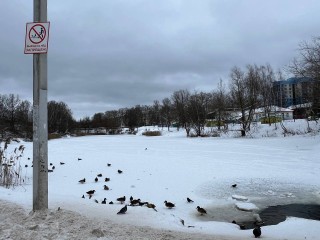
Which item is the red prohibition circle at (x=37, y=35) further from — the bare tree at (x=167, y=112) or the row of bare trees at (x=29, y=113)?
the bare tree at (x=167, y=112)

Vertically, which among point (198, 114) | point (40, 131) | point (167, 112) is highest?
point (167, 112)

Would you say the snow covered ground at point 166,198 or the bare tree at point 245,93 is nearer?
the snow covered ground at point 166,198

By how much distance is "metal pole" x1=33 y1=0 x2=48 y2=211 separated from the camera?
586cm

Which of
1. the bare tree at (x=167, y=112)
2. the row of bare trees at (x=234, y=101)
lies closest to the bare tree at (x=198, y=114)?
the row of bare trees at (x=234, y=101)

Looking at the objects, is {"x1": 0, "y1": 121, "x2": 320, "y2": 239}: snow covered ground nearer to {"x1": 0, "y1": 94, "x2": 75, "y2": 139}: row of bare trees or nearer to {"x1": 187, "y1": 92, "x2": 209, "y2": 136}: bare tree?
{"x1": 187, "y1": 92, "x2": 209, "y2": 136}: bare tree

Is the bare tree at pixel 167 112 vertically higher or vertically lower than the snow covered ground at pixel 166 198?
higher

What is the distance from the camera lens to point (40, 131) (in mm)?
5910

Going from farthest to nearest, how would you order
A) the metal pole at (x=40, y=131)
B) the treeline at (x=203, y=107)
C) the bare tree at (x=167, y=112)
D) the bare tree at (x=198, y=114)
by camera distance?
the bare tree at (x=167, y=112) < the bare tree at (x=198, y=114) < the treeline at (x=203, y=107) < the metal pole at (x=40, y=131)

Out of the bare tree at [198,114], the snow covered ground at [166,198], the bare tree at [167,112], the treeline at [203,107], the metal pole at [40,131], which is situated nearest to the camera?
the snow covered ground at [166,198]

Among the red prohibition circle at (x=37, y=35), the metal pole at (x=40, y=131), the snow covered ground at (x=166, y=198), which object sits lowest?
the snow covered ground at (x=166, y=198)

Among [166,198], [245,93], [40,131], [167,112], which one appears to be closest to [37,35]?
[40,131]

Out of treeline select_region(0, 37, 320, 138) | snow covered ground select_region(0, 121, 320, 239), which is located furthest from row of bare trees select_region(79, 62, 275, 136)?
snow covered ground select_region(0, 121, 320, 239)

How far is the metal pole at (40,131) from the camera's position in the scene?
5.86 metres

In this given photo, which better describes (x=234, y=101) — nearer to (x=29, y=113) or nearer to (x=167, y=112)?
(x=167, y=112)
